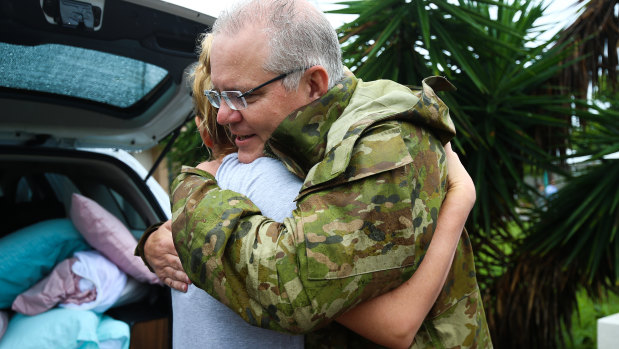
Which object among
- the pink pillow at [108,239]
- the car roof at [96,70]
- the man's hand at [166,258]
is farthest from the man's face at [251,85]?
the pink pillow at [108,239]

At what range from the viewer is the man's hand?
1271mm

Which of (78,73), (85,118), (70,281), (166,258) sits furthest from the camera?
(85,118)

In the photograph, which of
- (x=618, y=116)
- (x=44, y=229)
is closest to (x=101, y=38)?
(x=44, y=229)

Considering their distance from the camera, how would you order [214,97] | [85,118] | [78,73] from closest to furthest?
[214,97], [78,73], [85,118]

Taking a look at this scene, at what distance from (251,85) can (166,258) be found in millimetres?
514

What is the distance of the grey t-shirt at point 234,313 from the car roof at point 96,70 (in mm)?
910

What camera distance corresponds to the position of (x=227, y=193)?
3.31 ft

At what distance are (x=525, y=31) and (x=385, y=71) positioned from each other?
3.72 feet

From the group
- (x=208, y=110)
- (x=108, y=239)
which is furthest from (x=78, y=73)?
(x=208, y=110)

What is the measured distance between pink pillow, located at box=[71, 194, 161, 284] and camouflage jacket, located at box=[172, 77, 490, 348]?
4.98 ft

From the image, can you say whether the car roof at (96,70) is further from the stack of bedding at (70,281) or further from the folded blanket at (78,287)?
the folded blanket at (78,287)

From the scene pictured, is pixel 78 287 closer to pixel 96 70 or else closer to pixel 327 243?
pixel 96 70

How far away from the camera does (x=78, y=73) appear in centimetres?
235

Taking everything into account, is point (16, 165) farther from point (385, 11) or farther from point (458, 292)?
point (458, 292)
